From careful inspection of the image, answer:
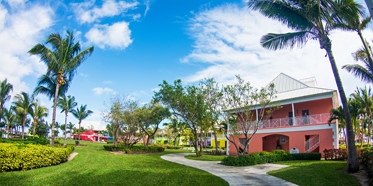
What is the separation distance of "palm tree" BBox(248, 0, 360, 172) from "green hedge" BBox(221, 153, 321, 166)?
596 centimetres

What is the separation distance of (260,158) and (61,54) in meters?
16.2

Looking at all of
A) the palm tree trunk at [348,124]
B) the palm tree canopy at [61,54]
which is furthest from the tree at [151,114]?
the palm tree trunk at [348,124]

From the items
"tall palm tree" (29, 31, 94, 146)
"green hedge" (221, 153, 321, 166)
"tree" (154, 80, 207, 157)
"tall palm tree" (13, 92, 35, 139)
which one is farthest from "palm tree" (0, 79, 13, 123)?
"green hedge" (221, 153, 321, 166)

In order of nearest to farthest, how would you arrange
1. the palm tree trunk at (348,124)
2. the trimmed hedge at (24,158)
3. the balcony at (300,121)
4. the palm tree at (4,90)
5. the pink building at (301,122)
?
the trimmed hedge at (24,158), the palm tree trunk at (348,124), the pink building at (301,122), the balcony at (300,121), the palm tree at (4,90)

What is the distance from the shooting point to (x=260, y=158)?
561 inches

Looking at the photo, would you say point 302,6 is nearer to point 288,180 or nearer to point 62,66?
point 288,180

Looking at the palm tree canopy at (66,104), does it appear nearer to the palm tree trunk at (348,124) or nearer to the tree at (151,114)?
the tree at (151,114)

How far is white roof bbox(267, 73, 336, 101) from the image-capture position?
1974 cm

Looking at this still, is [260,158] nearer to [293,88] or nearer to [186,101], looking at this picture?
[186,101]

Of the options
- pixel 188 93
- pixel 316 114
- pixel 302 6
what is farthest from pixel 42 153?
pixel 316 114

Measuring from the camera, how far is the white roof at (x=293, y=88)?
1974 cm

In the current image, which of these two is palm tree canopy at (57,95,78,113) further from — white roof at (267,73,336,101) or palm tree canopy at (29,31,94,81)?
white roof at (267,73,336,101)

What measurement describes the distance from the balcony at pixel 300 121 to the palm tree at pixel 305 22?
10.4 metres

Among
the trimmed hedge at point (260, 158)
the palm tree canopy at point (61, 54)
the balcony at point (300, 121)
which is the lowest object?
the trimmed hedge at point (260, 158)
